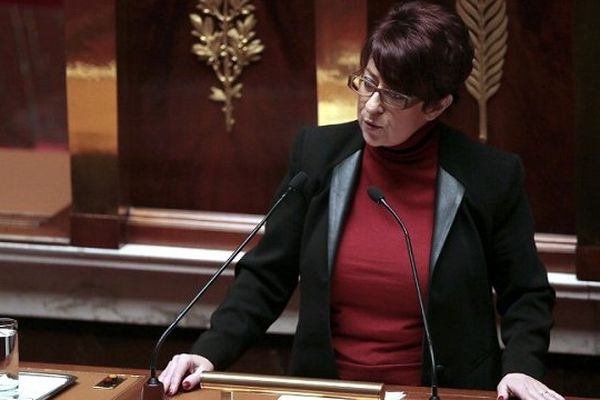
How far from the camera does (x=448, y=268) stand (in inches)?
113

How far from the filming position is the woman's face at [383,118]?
280 cm

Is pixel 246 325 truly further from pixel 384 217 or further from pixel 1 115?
pixel 1 115

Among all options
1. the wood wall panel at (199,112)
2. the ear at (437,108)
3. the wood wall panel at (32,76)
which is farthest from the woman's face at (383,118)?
the wood wall panel at (32,76)

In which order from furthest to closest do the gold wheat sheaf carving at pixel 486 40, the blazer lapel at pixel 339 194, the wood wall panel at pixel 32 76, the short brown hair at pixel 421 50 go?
the wood wall panel at pixel 32 76 → the gold wheat sheaf carving at pixel 486 40 → the blazer lapel at pixel 339 194 → the short brown hair at pixel 421 50

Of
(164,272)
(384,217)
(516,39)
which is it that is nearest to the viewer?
(384,217)

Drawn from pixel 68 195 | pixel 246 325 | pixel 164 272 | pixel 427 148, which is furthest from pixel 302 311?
pixel 68 195

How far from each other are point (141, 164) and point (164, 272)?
1.12 ft

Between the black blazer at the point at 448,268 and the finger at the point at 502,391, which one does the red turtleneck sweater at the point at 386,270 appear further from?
the finger at the point at 502,391

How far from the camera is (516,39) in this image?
3.78m

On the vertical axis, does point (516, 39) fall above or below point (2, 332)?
above

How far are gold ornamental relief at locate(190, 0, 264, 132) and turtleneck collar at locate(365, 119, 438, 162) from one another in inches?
44.7

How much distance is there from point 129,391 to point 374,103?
76 cm

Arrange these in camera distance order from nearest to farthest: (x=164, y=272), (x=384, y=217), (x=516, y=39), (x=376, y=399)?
(x=376, y=399), (x=384, y=217), (x=516, y=39), (x=164, y=272)

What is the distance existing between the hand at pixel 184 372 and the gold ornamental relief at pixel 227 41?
1.40 meters
